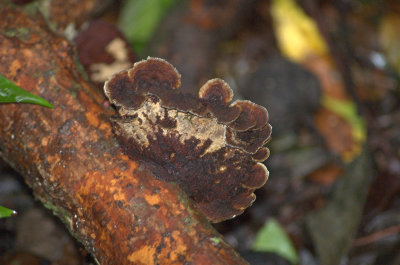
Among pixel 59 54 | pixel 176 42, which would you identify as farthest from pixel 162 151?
pixel 176 42

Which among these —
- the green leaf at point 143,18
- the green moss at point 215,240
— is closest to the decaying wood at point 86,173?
the green moss at point 215,240

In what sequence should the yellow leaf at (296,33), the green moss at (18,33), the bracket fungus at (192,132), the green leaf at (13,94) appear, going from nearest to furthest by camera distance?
1. the bracket fungus at (192,132)
2. the green leaf at (13,94)
3. the green moss at (18,33)
4. the yellow leaf at (296,33)

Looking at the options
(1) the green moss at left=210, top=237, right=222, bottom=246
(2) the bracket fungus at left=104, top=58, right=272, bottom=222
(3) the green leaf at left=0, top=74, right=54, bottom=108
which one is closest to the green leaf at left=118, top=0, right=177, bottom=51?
(3) the green leaf at left=0, top=74, right=54, bottom=108

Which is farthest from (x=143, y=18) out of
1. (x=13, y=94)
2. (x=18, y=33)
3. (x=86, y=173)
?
(x=86, y=173)

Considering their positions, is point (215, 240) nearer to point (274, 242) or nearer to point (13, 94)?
point (13, 94)

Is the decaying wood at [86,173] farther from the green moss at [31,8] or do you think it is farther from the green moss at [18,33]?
the green moss at [31,8]

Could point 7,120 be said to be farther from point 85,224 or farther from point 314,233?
point 314,233

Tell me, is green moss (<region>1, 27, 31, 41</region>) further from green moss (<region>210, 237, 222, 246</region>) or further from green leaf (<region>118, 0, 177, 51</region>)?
green leaf (<region>118, 0, 177, 51</region>)
